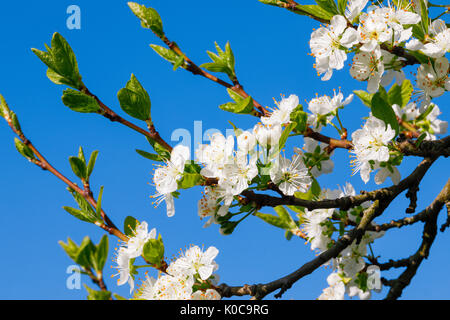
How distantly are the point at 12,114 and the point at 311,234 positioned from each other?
1.58 metres

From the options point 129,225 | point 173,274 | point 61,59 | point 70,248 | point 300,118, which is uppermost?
point 61,59

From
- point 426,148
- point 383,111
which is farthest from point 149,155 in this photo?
point 426,148

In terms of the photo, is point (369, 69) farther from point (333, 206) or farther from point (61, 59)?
point (61, 59)

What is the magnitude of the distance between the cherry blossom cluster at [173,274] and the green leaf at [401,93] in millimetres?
1048

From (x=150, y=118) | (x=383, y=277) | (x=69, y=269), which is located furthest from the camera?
(x=383, y=277)

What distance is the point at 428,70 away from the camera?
2.34m

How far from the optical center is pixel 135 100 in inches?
75.0

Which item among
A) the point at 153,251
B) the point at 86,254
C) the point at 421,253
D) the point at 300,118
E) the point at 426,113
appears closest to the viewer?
the point at 86,254

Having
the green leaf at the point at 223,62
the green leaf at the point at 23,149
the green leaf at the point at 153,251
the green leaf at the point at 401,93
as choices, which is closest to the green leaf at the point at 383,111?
the green leaf at the point at 401,93

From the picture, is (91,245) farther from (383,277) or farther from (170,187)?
(383,277)

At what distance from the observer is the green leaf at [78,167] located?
1.98m

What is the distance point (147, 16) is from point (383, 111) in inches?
42.6

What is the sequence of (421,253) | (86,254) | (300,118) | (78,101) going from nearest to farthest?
Result: (86,254) → (78,101) → (300,118) → (421,253)

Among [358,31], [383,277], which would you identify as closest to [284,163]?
[358,31]
